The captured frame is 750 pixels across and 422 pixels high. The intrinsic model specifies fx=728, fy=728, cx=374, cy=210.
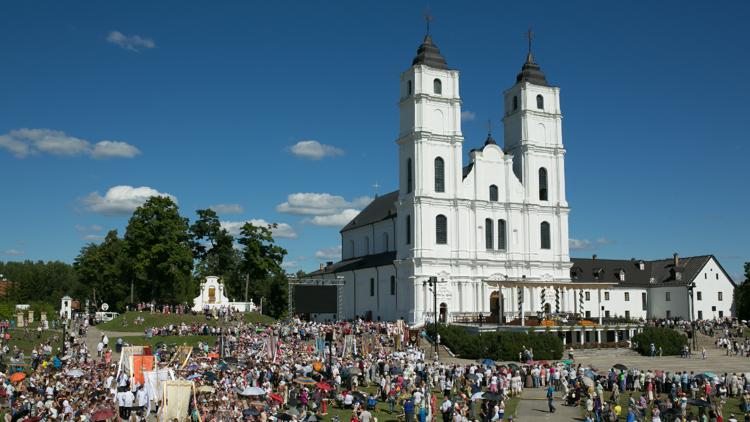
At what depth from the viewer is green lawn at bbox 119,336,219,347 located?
136ft

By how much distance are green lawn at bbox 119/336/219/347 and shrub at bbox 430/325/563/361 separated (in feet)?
47.9

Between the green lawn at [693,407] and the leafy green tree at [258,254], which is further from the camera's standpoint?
the leafy green tree at [258,254]

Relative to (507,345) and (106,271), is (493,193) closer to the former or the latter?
(507,345)

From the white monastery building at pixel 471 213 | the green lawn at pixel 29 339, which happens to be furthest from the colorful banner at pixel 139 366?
the white monastery building at pixel 471 213

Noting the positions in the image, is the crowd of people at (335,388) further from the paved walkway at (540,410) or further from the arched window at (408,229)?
the arched window at (408,229)

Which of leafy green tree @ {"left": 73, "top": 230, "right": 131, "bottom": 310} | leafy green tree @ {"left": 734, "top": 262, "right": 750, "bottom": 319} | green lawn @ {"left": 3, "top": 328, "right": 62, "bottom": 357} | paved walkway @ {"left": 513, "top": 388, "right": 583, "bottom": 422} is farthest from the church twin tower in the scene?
leafy green tree @ {"left": 73, "top": 230, "right": 131, "bottom": 310}

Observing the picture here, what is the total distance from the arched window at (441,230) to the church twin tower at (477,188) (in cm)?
7

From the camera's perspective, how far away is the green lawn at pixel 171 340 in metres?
41.3

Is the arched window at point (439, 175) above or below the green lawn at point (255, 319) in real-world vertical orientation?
above

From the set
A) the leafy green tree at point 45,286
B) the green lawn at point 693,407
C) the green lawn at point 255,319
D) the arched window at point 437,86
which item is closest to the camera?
the green lawn at point 693,407

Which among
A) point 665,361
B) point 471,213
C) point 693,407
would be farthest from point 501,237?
point 693,407

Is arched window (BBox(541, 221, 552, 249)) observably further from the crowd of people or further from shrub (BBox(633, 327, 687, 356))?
the crowd of people

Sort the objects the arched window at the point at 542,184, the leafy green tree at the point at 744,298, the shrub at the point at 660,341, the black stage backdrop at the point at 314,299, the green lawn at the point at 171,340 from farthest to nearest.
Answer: the leafy green tree at the point at 744,298, the arched window at the point at 542,184, the black stage backdrop at the point at 314,299, the shrub at the point at 660,341, the green lawn at the point at 171,340

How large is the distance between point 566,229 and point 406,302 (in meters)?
14.2
